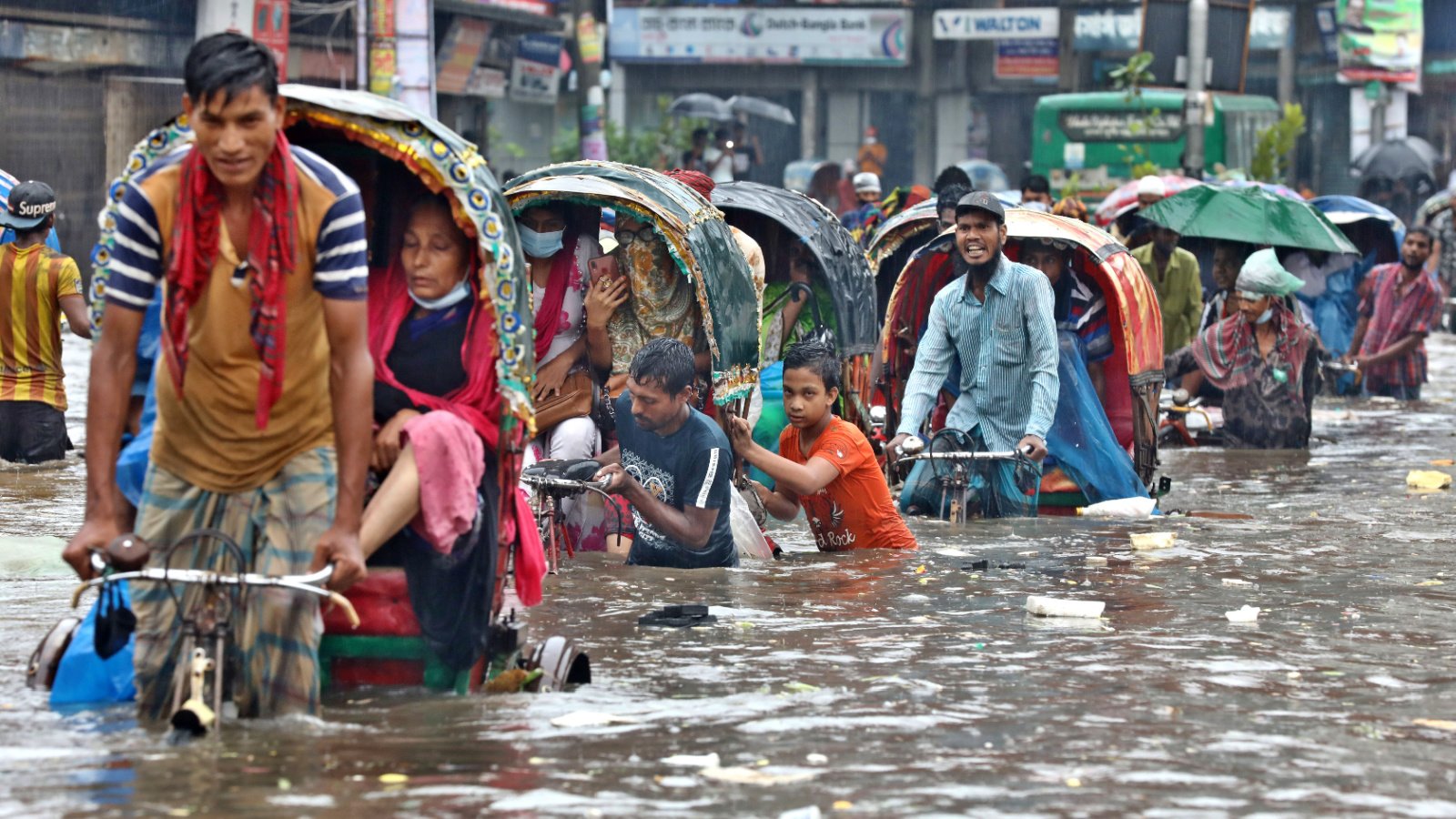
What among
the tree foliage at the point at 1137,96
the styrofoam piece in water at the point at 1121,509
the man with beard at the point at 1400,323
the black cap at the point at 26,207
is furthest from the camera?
the tree foliage at the point at 1137,96

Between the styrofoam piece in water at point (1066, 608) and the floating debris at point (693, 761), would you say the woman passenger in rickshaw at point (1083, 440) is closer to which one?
the styrofoam piece in water at point (1066, 608)

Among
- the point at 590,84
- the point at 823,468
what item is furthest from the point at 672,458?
the point at 590,84

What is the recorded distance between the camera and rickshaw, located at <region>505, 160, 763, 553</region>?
9.20m

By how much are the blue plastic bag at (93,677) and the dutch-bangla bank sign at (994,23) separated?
110ft

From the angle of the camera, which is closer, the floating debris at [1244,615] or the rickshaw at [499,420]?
the rickshaw at [499,420]

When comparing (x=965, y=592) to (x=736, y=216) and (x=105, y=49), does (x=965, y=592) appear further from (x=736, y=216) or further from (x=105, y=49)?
(x=105, y=49)

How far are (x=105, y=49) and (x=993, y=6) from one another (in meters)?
20.2

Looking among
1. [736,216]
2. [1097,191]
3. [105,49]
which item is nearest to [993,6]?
[1097,191]

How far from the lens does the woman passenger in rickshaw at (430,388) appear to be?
5586 millimetres

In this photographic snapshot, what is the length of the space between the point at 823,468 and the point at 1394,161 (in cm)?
→ 2551

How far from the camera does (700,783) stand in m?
5.00

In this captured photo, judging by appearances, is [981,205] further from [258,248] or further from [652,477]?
[258,248]

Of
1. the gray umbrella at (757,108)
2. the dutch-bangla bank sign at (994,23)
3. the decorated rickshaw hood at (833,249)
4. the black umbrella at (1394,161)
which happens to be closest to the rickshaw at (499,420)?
the decorated rickshaw hood at (833,249)

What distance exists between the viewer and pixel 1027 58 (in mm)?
38375
